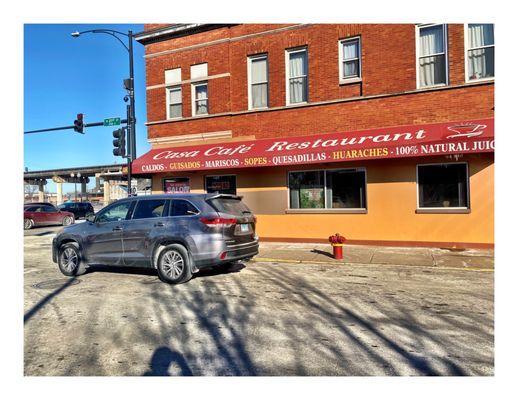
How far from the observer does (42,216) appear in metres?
22.6

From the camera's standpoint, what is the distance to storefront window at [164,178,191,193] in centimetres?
1421

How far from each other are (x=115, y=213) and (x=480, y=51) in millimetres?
11151

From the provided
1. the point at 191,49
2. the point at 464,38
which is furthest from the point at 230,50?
the point at 464,38

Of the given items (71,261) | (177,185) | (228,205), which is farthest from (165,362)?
(177,185)

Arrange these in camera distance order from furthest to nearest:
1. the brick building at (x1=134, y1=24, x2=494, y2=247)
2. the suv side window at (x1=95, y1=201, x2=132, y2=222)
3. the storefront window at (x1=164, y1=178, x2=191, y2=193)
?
the storefront window at (x1=164, y1=178, x2=191, y2=193)
the brick building at (x1=134, y1=24, x2=494, y2=247)
the suv side window at (x1=95, y1=201, x2=132, y2=222)

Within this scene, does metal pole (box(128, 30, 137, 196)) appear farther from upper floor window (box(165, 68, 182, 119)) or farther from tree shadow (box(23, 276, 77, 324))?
tree shadow (box(23, 276, 77, 324))

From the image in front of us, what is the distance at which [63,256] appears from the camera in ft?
26.8

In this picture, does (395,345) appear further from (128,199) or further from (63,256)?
(63,256)

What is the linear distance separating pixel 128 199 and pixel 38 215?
18.3 meters

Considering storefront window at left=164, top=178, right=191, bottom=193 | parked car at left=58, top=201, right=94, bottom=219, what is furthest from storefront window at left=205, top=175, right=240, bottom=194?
parked car at left=58, top=201, right=94, bottom=219

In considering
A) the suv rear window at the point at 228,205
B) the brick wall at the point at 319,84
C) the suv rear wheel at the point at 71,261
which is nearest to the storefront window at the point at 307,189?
the brick wall at the point at 319,84

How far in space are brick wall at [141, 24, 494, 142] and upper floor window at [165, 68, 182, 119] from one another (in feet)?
0.70

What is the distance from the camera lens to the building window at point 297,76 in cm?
1274

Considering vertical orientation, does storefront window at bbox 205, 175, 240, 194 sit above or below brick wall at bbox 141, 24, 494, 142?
below
